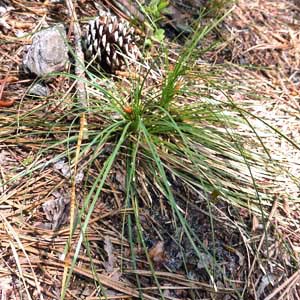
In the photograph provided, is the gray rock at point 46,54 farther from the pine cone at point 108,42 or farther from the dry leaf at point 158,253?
the dry leaf at point 158,253

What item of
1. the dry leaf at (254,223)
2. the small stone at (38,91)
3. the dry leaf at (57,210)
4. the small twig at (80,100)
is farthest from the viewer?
the small stone at (38,91)

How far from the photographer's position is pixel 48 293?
1313 millimetres

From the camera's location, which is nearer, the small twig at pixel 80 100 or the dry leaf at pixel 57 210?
the small twig at pixel 80 100

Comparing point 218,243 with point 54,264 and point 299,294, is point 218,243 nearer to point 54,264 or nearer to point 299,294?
point 299,294

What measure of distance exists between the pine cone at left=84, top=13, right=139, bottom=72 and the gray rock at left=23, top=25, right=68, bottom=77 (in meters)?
0.11


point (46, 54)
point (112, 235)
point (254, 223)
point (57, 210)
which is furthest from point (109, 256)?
point (46, 54)

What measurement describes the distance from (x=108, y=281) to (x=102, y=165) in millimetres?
393

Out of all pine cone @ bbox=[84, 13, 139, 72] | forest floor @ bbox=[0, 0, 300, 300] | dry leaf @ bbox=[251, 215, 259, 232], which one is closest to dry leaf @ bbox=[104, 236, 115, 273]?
Answer: forest floor @ bbox=[0, 0, 300, 300]

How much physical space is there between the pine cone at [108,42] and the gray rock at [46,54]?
115mm

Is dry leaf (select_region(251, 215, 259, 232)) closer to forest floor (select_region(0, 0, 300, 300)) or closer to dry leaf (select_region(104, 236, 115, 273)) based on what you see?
forest floor (select_region(0, 0, 300, 300))

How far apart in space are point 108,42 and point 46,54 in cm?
Result: 25

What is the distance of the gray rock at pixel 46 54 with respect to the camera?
1.76m

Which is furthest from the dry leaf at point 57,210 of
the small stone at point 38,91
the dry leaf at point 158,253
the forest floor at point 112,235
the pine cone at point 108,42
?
the pine cone at point 108,42

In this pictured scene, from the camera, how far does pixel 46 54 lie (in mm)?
1762
